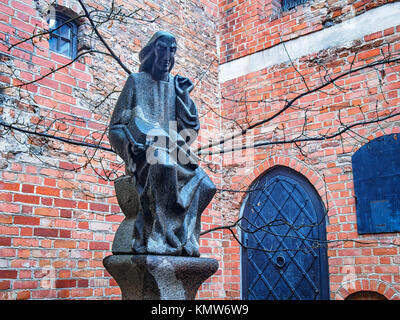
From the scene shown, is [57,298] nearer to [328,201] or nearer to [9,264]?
[9,264]

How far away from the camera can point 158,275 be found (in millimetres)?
2334

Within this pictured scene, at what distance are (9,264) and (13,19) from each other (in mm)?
2272

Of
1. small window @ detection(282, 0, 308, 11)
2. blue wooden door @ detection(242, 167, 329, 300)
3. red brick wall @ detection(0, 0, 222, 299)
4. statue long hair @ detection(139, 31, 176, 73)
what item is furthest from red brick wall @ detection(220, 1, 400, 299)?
statue long hair @ detection(139, 31, 176, 73)

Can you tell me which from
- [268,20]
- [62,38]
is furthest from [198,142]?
[62,38]

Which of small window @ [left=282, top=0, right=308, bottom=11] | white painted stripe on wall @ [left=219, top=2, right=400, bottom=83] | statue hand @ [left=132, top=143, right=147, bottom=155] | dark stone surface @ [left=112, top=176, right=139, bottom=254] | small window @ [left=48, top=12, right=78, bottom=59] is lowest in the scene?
dark stone surface @ [left=112, top=176, right=139, bottom=254]

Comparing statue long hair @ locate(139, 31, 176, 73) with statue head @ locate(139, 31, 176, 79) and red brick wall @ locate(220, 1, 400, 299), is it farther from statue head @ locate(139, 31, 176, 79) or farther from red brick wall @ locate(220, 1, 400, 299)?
red brick wall @ locate(220, 1, 400, 299)

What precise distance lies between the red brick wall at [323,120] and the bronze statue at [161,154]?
191 cm

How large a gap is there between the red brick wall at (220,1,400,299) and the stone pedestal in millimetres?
2239

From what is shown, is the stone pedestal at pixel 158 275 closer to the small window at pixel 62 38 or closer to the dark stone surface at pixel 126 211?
the dark stone surface at pixel 126 211

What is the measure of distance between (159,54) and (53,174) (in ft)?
6.41

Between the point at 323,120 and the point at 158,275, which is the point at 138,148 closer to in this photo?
Answer: the point at 158,275

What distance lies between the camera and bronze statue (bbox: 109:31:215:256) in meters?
2.48

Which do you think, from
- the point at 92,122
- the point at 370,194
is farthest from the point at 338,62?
the point at 92,122

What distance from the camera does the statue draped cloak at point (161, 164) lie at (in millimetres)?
2473
